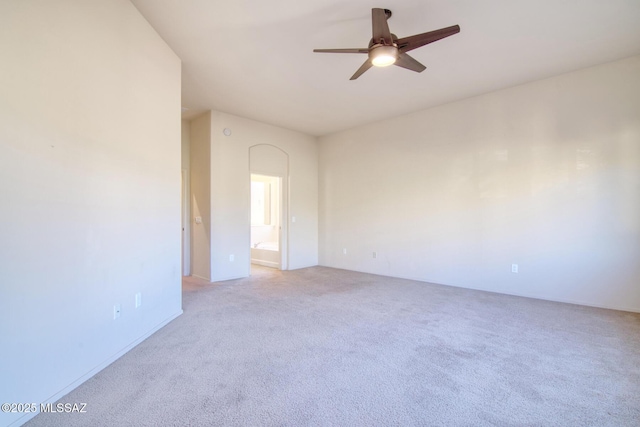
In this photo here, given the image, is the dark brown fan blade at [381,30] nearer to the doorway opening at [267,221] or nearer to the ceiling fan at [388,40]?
the ceiling fan at [388,40]

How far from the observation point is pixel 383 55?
2342 mm

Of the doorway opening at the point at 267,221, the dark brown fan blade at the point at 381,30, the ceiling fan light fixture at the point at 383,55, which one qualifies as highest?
the dark brown fan blade at the point at 381,30

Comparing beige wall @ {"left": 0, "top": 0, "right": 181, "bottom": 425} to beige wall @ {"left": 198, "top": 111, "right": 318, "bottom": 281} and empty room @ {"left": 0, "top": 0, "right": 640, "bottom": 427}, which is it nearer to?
empty room @ {"left": 0, "top": 0, "right": 640, "bottom": 427}

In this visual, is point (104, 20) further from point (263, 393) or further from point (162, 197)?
point (263, 393)

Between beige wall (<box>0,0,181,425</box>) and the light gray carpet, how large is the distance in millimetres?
304

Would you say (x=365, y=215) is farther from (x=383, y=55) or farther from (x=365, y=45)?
(x=383, y=55)

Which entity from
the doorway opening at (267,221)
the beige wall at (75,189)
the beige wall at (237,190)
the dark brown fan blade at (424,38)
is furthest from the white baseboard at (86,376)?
the doorway opening at (267,221)

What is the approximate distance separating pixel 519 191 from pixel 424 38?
288 cm

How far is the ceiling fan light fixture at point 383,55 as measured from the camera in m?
2.29

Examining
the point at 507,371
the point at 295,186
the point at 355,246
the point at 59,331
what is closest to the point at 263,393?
the point at 59,331

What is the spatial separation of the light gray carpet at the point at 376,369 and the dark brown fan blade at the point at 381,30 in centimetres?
254

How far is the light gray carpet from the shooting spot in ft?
5.34

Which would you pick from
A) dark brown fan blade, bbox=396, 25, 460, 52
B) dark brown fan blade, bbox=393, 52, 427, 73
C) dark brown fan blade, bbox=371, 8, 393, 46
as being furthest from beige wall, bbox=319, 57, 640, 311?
dark brown fan blade, bbox=371, 8, 393, 46

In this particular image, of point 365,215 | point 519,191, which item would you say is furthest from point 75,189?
point 519,191
